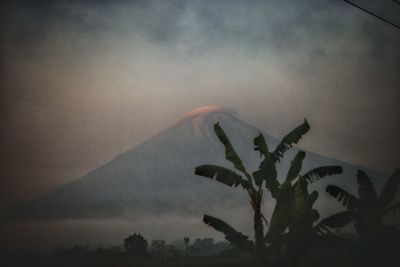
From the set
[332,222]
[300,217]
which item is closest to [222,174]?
[300,217]

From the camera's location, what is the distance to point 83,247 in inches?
233

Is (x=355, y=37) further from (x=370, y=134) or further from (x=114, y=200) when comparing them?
(x=114, y=200)

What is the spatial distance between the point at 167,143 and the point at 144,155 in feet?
0.82

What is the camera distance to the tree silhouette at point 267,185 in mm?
5812

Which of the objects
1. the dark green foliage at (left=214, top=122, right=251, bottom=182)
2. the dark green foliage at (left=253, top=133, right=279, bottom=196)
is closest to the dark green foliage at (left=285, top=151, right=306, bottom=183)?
the dark green foliage at (left=253, top=133, right=279, bottom=196)

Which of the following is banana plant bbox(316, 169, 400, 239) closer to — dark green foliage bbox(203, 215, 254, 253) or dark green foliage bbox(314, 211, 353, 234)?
dark green foliage bbox(314, 211, 353, 234)

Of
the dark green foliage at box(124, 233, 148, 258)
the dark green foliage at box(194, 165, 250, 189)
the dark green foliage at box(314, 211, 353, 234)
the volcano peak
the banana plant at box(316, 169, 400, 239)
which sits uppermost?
the volcano peak

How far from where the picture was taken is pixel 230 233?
229 inches

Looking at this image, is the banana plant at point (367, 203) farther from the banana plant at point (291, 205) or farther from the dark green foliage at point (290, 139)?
the dark green foliage at point (290, 139)

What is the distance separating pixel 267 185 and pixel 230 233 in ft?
1.84

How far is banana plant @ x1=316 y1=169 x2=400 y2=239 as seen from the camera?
596cm

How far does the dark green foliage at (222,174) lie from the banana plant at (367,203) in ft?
2.89

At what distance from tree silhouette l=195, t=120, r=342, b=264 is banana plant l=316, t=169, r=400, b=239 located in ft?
0.88

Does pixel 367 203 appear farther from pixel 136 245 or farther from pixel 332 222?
pixel 136 245
